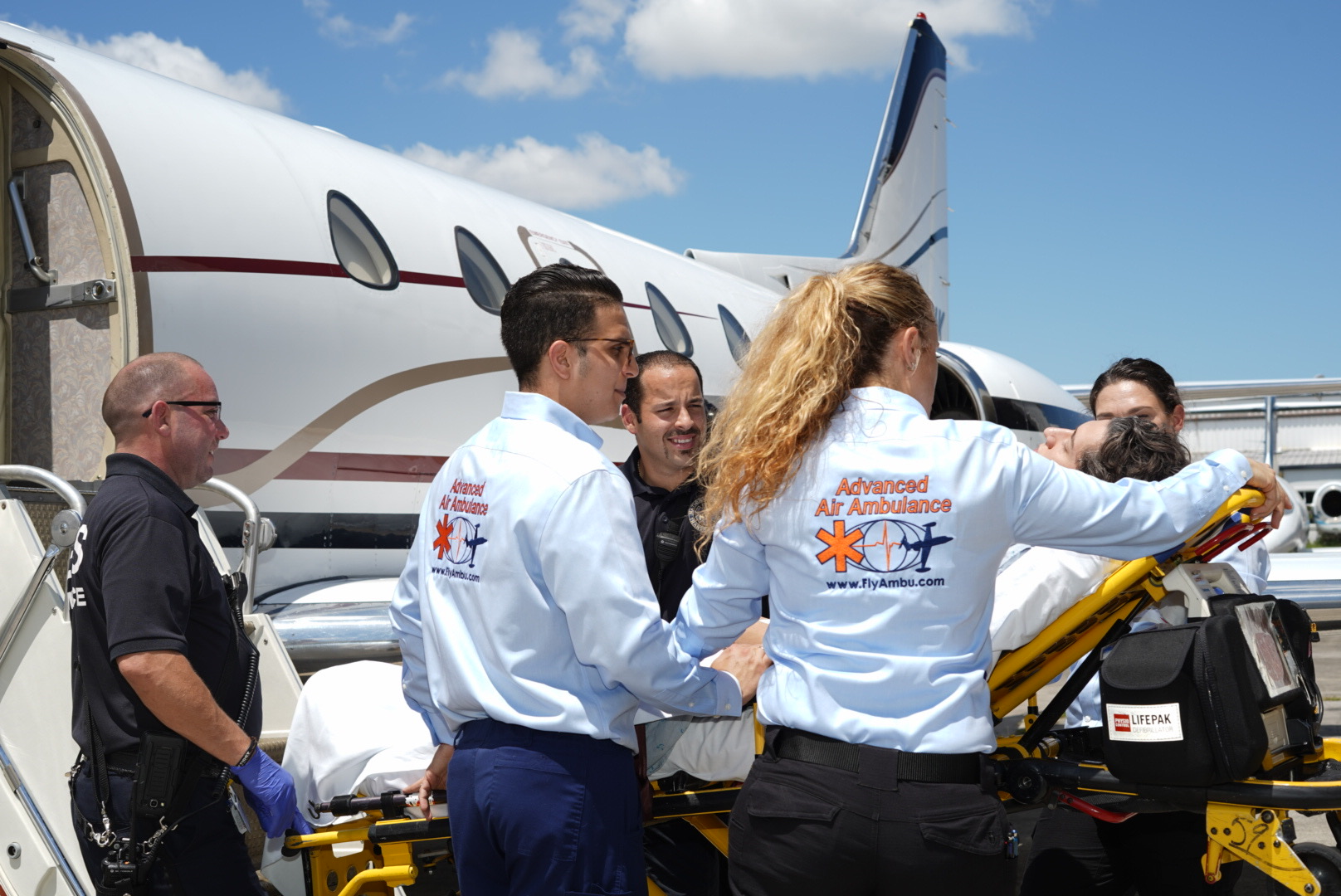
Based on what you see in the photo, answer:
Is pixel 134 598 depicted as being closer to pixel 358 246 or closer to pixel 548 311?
pixel 548 311

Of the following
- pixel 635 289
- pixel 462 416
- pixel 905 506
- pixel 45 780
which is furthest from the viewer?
pixel 635 289

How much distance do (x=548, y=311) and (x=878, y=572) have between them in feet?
3.26

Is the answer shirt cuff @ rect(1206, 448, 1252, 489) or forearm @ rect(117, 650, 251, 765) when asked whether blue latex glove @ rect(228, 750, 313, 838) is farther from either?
shirt cuff @ rect(1206, 448, 1252, 489)

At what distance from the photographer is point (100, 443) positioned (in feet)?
16.2

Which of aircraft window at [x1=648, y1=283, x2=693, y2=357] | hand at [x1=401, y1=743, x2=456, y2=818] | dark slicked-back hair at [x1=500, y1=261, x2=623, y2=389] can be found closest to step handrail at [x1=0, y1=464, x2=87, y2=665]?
hand at [x1=401, y1=743, x2=456, y2=818]

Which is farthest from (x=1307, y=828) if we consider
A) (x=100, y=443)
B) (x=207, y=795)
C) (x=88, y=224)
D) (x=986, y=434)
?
(x=88, y=224)

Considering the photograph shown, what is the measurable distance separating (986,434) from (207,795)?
6.86ft

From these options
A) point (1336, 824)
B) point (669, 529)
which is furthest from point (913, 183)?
point (1336, 824)

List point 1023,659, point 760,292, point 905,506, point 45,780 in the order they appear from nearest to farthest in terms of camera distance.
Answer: point 905,506
point 1023,659
point 45,780
point 760,292

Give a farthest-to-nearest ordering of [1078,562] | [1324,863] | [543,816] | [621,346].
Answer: [1324,863] < [1078,562] < [621,346] < [543,816]

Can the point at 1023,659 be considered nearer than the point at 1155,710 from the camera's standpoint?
No

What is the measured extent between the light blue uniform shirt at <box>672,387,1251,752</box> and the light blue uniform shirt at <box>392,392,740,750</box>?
28 cm

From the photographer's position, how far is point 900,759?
1.88 m

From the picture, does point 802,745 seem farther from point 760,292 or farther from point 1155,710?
point 760,292
